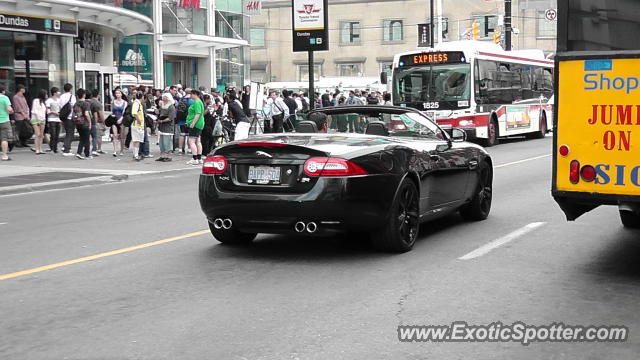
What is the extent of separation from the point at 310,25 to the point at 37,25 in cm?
812

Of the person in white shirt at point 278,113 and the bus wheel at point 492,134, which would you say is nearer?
the bus wheel at point 492,134

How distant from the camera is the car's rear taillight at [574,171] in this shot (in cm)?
779

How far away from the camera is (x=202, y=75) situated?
47.1 meters

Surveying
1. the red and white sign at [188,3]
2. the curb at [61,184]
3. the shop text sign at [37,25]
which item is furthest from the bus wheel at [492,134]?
the red and white sign at [188,3]

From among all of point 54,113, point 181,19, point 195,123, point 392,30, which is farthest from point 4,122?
point 392,30

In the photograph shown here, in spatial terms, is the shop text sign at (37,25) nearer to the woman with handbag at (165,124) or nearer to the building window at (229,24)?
the woman with handbag at (165,124)

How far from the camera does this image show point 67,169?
20.3m

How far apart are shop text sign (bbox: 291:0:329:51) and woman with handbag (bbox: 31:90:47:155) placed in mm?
7324

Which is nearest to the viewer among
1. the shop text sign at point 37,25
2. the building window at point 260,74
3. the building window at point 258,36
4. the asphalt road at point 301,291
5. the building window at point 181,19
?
the asphalt road at point 301,291

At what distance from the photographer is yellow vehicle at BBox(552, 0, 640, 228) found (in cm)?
752

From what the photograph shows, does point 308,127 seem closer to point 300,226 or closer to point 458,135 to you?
point 300,226

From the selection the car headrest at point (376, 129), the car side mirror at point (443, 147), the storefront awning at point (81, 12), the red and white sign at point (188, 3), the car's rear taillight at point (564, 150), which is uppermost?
the red and white sign at point (188, 3)

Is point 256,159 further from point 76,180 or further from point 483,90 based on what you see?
point 483,90

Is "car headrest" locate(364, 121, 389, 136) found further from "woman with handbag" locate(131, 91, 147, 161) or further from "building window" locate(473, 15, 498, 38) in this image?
"building window" locate(473, 15, 498, 38)
